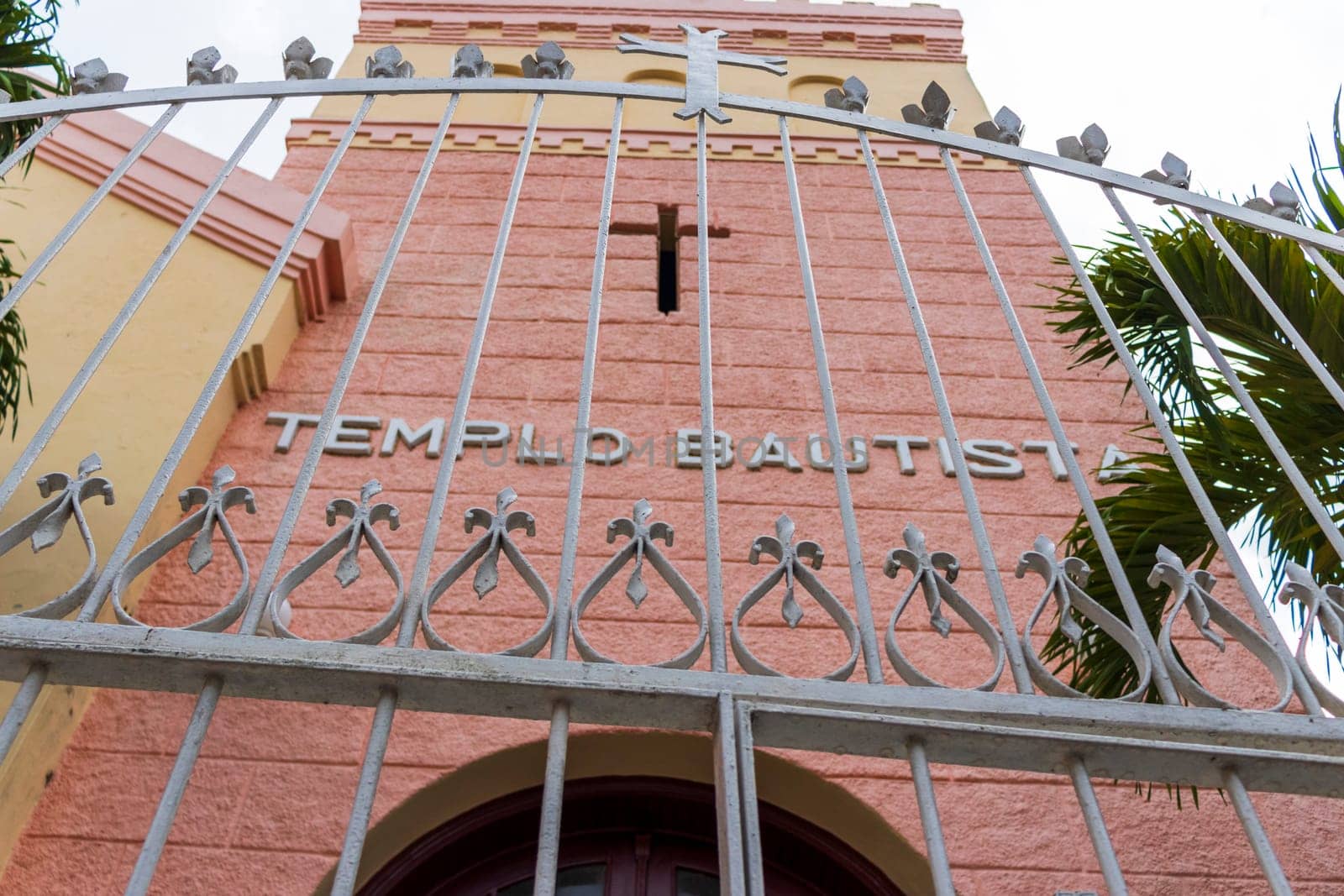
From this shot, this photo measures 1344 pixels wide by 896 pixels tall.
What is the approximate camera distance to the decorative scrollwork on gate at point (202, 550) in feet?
6.22

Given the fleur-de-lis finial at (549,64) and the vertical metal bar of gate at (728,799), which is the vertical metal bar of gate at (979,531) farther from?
the fleur-de-lis finial at (549,64)

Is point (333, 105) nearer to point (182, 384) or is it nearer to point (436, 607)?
point (182, 384)

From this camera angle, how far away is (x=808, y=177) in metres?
Answer: 8.16

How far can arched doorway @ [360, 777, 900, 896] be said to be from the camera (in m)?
4.12

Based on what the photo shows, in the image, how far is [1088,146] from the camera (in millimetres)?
3107

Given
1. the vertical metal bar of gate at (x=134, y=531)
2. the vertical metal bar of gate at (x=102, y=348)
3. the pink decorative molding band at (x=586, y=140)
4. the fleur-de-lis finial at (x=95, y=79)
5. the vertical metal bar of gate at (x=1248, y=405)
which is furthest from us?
the pink decorative molding band at (x=586, y=140)

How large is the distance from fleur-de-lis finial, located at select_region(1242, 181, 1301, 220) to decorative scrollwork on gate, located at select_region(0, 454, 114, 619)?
2.76m

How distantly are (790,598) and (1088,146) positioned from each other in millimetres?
1777

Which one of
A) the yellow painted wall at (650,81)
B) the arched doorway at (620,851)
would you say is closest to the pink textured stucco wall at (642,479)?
the arched doorway at (620,851)

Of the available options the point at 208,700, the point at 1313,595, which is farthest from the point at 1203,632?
the point at 208,700

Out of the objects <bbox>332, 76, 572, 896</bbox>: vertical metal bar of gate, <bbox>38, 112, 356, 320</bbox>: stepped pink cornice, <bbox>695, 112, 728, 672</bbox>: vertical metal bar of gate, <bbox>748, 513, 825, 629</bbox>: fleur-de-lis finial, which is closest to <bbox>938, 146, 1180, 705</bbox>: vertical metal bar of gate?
<bbox>748, 513, 825, 629</bbox>: fleur-de-lis finial

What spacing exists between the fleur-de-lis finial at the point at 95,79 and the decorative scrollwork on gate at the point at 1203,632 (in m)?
2.72

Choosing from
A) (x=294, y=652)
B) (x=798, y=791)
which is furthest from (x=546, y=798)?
(x=798, y=791)

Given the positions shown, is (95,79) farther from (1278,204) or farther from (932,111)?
(1278,204)
